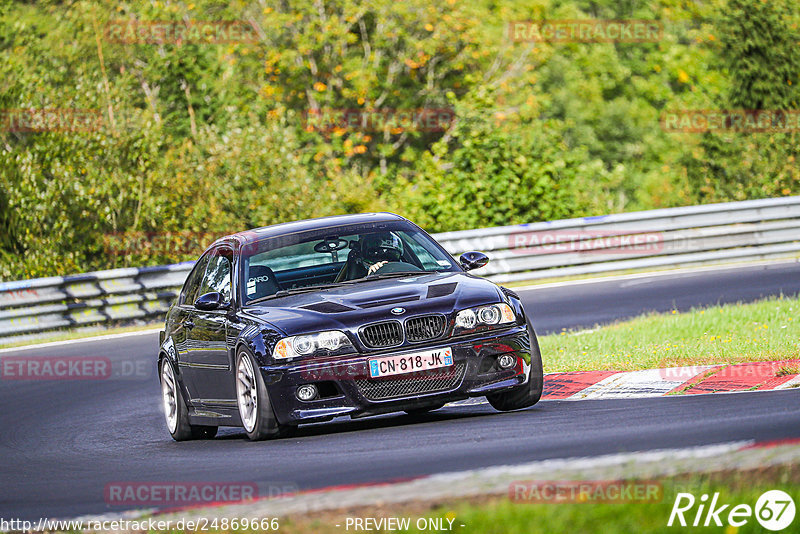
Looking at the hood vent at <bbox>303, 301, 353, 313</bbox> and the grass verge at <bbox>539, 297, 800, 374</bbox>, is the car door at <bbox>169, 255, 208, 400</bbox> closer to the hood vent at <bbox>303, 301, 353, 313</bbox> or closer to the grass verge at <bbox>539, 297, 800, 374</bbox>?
the hood vent at <bbox>303, 301, 353, 313</bbox>

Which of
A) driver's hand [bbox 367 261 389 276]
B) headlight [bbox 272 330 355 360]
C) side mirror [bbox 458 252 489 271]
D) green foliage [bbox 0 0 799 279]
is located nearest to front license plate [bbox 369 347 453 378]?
headlight [bbox 272 330 355 360]

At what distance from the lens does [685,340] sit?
12008 millimetres

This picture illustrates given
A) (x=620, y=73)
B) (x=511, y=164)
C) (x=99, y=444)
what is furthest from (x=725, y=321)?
(x=620, y=73)

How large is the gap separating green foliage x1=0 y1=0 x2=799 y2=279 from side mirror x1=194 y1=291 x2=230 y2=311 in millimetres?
13206

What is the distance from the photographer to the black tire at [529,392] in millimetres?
9164

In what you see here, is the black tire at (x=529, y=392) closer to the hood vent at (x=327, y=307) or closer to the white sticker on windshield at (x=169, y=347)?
the hood vent at (x=327, y=307)

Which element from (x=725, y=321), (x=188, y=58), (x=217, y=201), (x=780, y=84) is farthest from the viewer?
(x=188, y=58)

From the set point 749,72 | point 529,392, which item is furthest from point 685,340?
point 749,72

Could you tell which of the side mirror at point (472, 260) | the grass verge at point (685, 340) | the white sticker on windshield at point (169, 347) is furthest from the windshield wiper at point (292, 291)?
the grass verge at point (685, 340)

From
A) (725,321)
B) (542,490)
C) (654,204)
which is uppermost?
(542,490)

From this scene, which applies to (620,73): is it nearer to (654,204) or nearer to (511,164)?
(654,204)

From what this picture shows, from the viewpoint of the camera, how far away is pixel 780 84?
89.5ft

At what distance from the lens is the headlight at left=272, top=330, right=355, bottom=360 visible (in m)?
8.53

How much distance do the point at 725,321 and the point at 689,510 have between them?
331 inches
